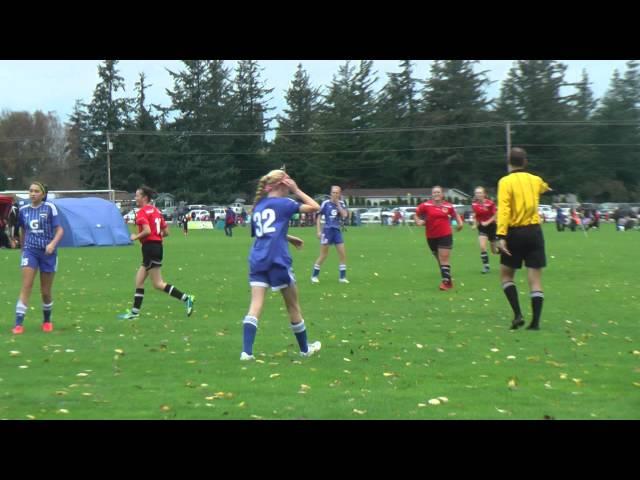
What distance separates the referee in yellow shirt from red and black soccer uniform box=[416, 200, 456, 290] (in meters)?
6.60

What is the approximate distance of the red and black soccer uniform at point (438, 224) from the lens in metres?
18.9

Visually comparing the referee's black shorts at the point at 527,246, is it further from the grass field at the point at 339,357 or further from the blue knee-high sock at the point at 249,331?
the blue knee-high sock at the point at 249,331

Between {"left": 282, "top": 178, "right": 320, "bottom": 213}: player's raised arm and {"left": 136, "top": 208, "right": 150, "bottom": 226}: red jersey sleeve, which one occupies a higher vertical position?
{"left": 282, "top": 178, "right": 320, "bottom": 213}: player's raised arm

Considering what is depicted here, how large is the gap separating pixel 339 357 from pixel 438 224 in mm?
9294

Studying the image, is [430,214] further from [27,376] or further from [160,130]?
[160,130]

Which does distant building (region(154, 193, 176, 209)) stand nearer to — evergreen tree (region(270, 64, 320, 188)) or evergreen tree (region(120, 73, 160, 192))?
evergreen tree (region(120, 73, 160, 192))

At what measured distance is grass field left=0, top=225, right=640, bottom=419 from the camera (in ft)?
24.8

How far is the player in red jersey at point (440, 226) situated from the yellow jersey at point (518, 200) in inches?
262

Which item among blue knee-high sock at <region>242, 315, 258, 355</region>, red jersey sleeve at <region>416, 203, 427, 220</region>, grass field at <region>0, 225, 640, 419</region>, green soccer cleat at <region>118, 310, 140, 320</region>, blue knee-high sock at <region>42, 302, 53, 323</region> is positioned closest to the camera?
grass field at <region>0, 225, 640, 419</region>

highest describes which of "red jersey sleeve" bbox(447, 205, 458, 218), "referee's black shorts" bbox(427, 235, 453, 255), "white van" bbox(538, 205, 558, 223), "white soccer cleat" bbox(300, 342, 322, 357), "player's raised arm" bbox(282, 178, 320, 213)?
"player's raised arm" bbox(282, 178, 320, 213)

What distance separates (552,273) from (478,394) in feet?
50.5

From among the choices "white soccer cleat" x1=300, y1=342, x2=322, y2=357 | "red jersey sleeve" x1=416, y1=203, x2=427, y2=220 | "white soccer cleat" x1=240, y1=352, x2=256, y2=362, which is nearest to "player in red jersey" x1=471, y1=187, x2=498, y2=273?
"red jersey sleeve" x1=416, y1=203, x2=427, y2=220

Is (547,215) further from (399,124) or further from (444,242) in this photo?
(444,242)

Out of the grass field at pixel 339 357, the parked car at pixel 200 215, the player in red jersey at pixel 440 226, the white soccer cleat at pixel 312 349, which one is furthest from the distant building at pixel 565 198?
the white soccer cleat at pixel 312 349
